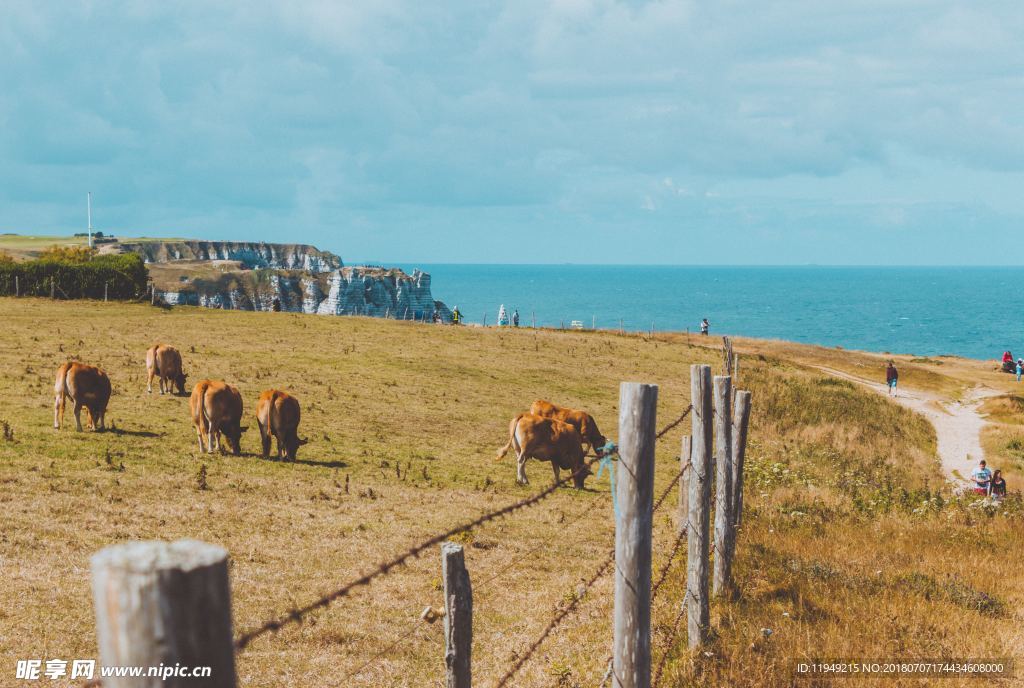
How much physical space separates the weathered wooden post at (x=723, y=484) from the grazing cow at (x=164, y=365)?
69.5 feet

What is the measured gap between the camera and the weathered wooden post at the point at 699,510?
816 centimetres

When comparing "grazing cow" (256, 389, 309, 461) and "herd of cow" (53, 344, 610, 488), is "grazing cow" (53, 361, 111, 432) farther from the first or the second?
"grazing cow" (256, 389, 309, 461)

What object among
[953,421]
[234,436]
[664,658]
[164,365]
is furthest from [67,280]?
[664,658]

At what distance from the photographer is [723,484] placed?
30.1 feet

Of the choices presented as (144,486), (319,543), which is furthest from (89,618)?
(144,486)

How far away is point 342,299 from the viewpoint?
597 ft

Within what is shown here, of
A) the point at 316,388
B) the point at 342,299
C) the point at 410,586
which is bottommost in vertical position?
the point at 410,586

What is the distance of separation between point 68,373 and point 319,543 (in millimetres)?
10244

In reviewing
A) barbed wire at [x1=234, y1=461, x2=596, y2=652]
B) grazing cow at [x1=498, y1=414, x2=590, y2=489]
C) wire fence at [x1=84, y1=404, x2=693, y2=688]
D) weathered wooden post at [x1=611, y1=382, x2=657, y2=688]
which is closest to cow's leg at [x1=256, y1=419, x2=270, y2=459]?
grazing cow at [x1=498, y1=414, x2=590, y2=489]

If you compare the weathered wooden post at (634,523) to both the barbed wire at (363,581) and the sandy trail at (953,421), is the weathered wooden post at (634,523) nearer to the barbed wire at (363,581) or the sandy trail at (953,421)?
the barbed wire at (363,581)

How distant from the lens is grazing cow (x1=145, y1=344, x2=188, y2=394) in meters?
26.3

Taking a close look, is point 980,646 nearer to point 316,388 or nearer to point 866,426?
point 316,388

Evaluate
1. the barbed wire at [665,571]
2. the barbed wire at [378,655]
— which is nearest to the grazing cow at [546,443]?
the barbed wire at [665,571]

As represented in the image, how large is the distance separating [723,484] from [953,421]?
41644mm
